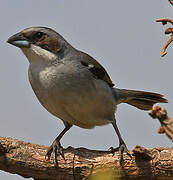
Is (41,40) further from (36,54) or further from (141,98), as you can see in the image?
(141,98)

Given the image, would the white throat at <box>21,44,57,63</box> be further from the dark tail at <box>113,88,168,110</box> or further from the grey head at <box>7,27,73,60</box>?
the dark tail at <box>113,88,168,110</box>

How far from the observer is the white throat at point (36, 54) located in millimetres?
5691

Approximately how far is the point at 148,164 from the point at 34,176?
1573mm

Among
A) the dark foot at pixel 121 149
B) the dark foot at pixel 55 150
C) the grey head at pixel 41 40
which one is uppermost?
the grey head at pixel 41 40

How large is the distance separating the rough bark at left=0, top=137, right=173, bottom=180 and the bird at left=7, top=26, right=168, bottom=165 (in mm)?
176

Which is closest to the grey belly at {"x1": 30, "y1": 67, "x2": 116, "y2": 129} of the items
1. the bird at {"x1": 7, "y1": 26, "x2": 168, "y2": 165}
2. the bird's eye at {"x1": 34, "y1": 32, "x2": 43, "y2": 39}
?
the bird at {"x1": 7, "y1": 26, "x2": 168, "y2": 165}

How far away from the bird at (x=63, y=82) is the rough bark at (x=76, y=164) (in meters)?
0.18

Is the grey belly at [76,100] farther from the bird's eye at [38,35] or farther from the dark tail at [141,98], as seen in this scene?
the dark tail at [141,98]

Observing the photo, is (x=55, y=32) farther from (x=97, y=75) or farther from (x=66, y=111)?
(x=66, y=111)

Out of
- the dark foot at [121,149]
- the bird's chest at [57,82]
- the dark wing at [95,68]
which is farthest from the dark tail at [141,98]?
the dark foot at [121,149]

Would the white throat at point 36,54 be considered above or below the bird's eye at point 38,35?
below

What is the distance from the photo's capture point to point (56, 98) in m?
5.69

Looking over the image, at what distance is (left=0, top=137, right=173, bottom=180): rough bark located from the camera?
489 cm

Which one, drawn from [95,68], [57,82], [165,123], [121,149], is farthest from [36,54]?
[165,123]
